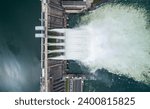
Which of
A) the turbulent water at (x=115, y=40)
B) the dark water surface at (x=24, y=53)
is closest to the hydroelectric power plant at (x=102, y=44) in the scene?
the turbulent water at (x=115, y=40)

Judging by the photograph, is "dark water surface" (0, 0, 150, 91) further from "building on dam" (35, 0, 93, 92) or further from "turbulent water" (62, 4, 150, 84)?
"building on dam" (35, 0, 93, 92)

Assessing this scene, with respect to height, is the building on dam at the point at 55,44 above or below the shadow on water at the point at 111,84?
above

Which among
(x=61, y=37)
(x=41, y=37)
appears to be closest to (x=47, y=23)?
(x=41, y=37)

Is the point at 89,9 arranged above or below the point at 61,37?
above

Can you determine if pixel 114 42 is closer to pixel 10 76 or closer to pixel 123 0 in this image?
pixel 123 0

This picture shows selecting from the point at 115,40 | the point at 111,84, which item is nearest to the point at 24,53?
the point at 115,40

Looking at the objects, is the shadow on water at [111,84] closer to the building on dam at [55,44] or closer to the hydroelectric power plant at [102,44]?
the hydroelectric power plant at [102,44]

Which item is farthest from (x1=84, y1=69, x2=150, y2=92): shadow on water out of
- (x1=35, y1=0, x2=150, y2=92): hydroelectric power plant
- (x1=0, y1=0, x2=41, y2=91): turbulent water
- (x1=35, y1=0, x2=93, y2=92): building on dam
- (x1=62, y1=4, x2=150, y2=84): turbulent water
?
(x1=0, y1=0, x2=41, y2=91): turbulent water

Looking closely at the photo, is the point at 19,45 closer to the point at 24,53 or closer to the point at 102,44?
the point at 24,53
